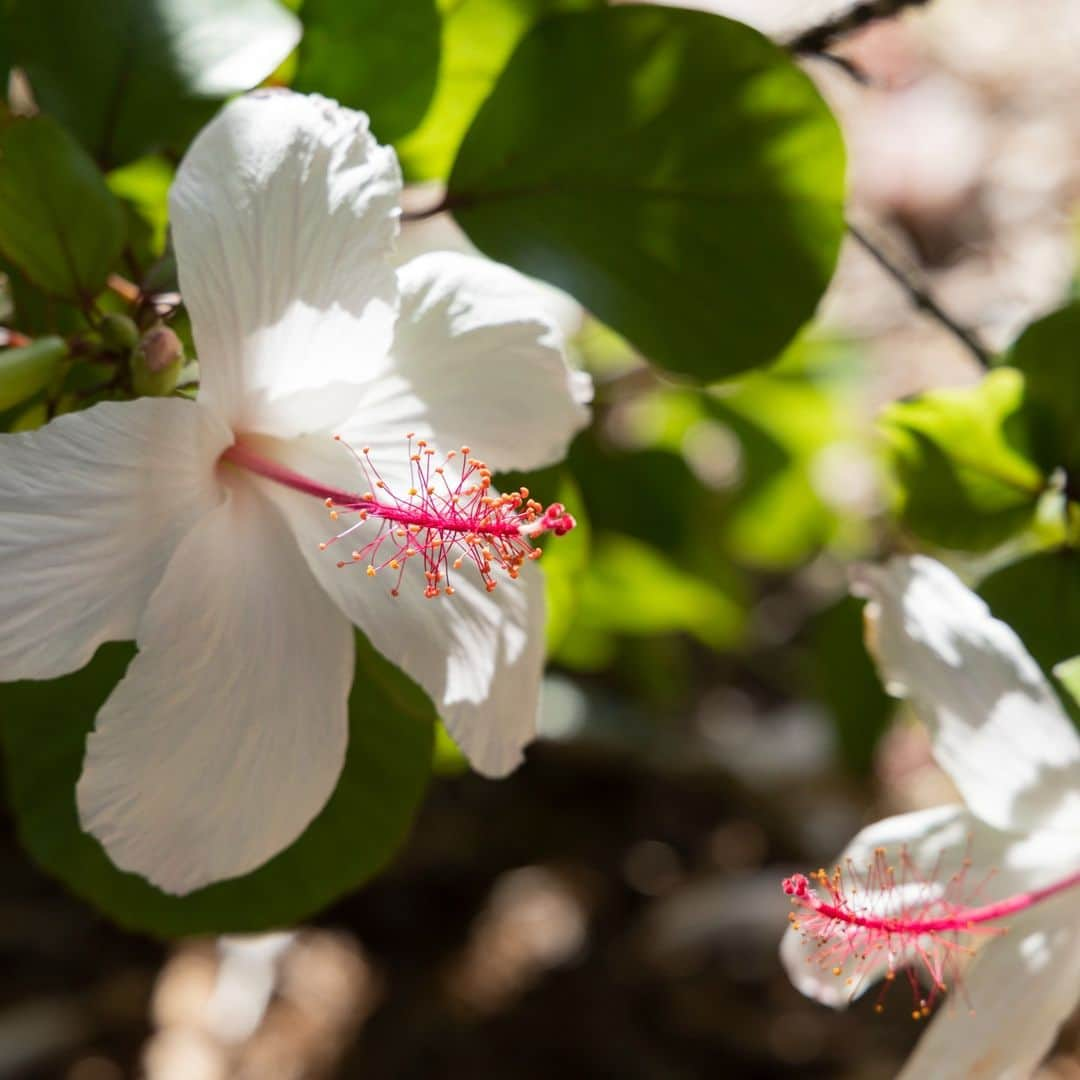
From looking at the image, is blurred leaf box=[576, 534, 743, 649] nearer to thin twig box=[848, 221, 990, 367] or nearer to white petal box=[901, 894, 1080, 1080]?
thin twig box=[848, 221, 990, 367]

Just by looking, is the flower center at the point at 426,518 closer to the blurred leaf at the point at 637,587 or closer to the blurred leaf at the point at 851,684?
the blurred leaf at the point at 851,684

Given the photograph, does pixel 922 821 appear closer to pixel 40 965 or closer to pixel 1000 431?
pixel 1000 431

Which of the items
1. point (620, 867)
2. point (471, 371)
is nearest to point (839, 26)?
point (471, 371)

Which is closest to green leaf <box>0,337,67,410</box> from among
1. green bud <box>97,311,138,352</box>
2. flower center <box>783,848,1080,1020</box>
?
green bud <box>97,311,138,352</box>

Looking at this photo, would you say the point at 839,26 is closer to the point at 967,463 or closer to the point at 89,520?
the point at 967,463

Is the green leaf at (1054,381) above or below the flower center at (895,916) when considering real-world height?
above

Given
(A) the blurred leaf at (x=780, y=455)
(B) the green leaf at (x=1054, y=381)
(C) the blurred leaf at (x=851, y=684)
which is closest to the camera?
(B) the green leaf at (x=1054, y=381)

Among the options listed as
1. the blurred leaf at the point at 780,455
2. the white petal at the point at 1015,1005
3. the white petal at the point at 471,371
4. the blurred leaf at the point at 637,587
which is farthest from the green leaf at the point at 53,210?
the blurred leaf at the point at 780,455
